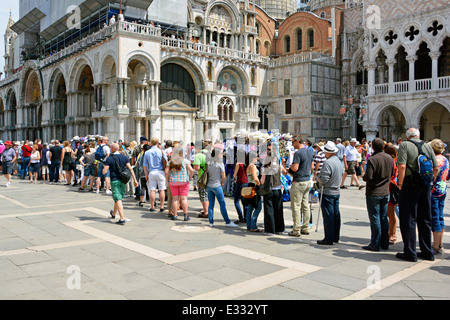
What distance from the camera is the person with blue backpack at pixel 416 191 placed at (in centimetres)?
644

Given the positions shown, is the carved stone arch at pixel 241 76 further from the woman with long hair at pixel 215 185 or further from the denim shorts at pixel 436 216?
the denim shorts at pixel 436 216

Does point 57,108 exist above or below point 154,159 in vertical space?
above

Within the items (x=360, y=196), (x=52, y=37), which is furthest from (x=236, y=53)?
(x=360, y=196)

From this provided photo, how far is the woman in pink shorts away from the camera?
9359 mm

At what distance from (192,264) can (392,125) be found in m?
28.7

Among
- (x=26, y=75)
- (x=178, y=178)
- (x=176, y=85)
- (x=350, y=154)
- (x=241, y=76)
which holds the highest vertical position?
(x=26, y=75)

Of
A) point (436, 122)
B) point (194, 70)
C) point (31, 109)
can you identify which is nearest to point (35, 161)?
point (194, 70)

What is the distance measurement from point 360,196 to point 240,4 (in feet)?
89.9

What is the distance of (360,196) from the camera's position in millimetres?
13445

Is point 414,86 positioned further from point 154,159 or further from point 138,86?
point 154,159

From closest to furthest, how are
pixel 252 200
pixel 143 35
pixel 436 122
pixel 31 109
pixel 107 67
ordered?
pixel 252 200, pixel 143 35, pixel 107 67, pixel 436 122, pixel 31 109

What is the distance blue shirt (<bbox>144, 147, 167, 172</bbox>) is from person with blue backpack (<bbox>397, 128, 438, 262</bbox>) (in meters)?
5.83

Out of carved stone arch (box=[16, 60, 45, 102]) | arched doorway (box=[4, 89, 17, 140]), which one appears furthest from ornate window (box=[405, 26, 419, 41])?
arched doorway (box=[4, 89, 17, 140])

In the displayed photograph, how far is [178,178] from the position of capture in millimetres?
9414
